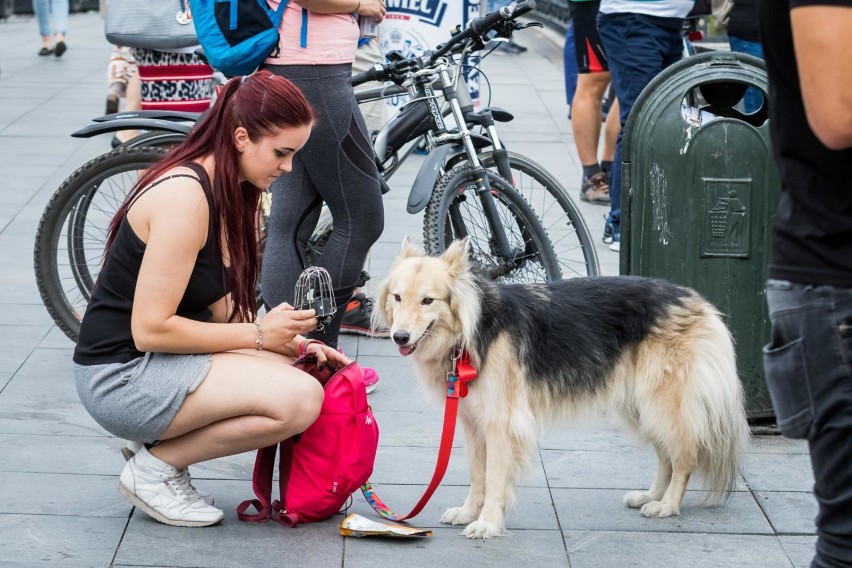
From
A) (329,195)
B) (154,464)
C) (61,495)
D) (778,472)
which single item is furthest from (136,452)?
(778,472)

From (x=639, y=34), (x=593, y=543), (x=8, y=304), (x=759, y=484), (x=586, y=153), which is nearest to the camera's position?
(x=593, y=543)

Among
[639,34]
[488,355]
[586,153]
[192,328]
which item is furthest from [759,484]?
[586,153]

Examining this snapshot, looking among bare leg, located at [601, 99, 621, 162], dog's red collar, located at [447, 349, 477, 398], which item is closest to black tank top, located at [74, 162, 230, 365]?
dog's red collar, located at [447, 349, 477, 398]

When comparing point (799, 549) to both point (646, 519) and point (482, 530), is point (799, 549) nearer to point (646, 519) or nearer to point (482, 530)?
point (646, 519)

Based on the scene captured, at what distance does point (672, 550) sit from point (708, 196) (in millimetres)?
1455

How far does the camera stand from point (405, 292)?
378cm

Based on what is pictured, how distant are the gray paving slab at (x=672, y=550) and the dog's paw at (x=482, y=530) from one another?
0.77ft

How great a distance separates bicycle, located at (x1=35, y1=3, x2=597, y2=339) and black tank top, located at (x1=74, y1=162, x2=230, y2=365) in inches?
67.9

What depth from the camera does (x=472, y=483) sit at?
156 inches

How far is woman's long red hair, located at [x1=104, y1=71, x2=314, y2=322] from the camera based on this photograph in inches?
142

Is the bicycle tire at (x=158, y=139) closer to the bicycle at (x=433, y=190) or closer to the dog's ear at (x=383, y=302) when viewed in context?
the bicycle at (x=433, y=190)

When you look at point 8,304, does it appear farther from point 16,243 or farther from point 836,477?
point 836,477

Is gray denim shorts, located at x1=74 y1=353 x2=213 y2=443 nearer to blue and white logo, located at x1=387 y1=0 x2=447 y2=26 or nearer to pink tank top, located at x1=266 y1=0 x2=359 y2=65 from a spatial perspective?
pink tank top, located at x1=266 y1=0 x2=359 y2=65

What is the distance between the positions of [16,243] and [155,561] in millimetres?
4072
